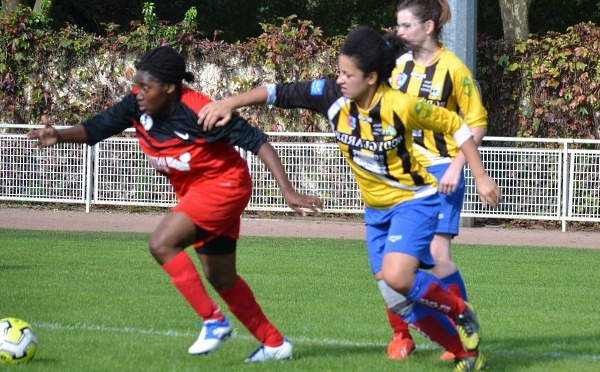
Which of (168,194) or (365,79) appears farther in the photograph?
(168,194)

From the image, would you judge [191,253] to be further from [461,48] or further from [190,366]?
[190,366]

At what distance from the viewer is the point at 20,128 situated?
18844 millimetres

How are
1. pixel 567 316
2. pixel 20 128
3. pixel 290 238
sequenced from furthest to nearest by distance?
pixel 20 128, pixel 290 238, pixel 567 316

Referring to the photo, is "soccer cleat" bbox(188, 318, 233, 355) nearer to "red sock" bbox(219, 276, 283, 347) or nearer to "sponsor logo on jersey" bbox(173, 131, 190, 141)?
"red sock" bbox(219, 276, 283, 347)

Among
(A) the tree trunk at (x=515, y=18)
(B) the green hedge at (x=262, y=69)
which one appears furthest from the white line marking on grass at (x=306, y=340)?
(A) the tree trunk at (x=515, y=18)

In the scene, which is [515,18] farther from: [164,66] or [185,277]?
[185,277]

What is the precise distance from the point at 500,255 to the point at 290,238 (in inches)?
119

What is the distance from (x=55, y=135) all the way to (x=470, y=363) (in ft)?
8.43

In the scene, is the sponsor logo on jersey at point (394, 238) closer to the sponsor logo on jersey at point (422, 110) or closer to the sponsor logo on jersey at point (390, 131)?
the sponsor logo on jersey at point (390, 131)

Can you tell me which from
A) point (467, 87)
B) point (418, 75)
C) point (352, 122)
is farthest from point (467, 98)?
point (352, 122)

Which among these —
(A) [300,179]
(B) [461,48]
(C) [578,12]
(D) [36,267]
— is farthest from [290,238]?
(C) [578,12]

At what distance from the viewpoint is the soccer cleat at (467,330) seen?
617 cm

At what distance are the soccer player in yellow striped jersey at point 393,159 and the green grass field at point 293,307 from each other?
1.27 feet

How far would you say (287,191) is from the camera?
591cm
